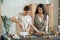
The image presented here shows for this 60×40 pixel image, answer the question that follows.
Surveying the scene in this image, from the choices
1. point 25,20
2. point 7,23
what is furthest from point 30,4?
point 7,23

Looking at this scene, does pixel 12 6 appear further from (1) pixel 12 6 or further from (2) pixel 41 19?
(2) pixel 41 19

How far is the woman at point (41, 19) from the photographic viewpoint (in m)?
2.06

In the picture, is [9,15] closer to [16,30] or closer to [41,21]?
[16,30]

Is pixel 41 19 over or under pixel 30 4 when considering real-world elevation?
under

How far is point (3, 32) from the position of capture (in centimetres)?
202

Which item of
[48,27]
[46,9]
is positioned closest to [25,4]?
[46,9]

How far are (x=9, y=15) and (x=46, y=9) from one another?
424 millimetres

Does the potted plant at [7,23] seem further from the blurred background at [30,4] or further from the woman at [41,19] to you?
the woman at [41,19]

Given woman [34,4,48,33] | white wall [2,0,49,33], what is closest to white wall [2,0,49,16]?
white wall [2,0,49,33]

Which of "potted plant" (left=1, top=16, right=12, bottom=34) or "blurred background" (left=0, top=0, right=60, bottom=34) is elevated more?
"blurred background" (left=0, top=0, right=60, bottom=34)

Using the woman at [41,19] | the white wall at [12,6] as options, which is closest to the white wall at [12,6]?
the white wall at [12,6]

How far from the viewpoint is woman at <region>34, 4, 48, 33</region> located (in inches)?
81.3

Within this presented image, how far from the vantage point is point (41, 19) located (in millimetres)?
2086

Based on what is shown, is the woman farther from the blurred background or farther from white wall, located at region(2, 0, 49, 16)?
white wall, located at region(2, 0, 49, 16)
